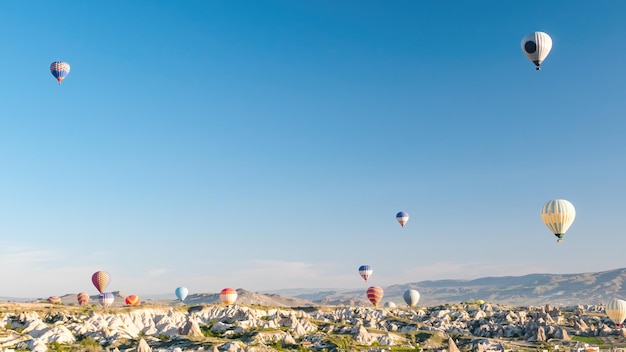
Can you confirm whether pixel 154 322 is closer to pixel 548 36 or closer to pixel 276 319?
pixel 276 319

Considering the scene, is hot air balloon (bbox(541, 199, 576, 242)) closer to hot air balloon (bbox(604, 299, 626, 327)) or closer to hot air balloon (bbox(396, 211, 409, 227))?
hot air balloon (bbox(604, 299, 626, 327))

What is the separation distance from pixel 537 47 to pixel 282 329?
78.7 meters

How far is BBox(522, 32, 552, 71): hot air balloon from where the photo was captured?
105 meters

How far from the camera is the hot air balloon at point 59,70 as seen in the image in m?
138

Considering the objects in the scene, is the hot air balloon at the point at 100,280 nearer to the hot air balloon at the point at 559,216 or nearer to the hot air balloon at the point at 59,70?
the hot air balloon at the point at 59,70

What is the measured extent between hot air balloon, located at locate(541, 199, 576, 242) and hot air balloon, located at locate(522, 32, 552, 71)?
2469 centimetres

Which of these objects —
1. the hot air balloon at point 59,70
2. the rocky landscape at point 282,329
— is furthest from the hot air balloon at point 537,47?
the hot air balloon at point 59,70

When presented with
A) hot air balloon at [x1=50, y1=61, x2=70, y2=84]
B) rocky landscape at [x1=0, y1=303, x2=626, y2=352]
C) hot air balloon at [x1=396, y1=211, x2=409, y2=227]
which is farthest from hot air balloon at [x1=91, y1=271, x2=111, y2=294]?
hot air balloon at [x1=396, y1=211, x2=409, y2=227]

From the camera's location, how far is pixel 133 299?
180250 millimetres

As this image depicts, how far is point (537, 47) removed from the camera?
10494 centimetres

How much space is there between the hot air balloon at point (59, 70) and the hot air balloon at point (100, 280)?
2237 inches

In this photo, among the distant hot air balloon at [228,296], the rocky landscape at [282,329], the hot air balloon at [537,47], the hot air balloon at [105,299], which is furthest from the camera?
the hot air balloon at [105,299]

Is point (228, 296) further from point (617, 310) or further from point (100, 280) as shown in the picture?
point (617, 310)

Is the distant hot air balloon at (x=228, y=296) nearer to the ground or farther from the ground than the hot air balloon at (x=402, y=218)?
nearer to the ground
